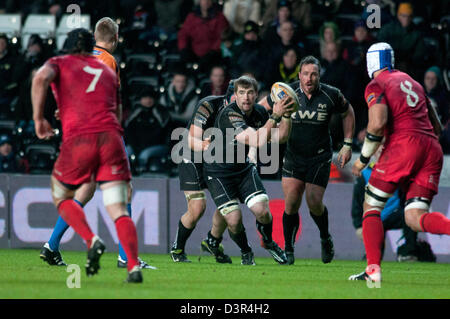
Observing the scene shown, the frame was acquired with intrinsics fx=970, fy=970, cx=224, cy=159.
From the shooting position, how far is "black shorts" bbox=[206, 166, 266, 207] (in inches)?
430

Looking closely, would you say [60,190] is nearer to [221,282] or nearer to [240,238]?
[221,282]

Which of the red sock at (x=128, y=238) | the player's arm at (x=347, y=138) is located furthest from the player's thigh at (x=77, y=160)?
the player's arm at (x=347, y=138)

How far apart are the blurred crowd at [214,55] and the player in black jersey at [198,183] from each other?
313 centimetres

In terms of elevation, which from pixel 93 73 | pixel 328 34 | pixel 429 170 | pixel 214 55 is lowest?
pixel 429 170

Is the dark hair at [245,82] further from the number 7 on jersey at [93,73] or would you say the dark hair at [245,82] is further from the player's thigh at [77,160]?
the player's thigh at [77,160]

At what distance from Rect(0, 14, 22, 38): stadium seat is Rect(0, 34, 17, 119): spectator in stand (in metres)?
0.91

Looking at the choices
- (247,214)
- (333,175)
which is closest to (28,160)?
(247,214)

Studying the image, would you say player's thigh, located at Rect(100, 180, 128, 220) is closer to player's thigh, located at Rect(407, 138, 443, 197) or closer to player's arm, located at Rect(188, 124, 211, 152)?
player's arm, located at Rect(188, 124, 211, 152)

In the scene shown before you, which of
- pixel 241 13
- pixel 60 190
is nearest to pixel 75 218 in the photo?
pixel 60 190

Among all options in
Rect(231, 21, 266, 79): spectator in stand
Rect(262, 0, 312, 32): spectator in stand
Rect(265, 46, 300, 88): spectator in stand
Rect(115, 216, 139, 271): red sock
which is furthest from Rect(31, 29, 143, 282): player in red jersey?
Rect(262, 0, 312, 32): spectator in stand

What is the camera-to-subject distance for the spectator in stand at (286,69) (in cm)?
1547

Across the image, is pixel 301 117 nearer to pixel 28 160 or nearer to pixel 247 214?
pixel 247 214

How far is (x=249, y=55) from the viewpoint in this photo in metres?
16.2

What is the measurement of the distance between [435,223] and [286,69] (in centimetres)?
719
